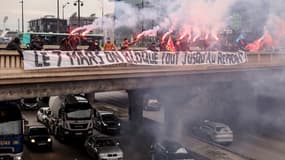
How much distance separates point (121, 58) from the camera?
1738 centimetres

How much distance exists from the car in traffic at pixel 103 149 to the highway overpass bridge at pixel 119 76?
339 cm

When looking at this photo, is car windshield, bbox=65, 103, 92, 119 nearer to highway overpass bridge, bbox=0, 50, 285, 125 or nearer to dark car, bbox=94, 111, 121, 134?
dark car, bbox=94, 111, 121, 134

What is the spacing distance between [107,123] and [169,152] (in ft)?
32.8

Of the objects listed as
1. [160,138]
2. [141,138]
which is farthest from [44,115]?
[160,138]

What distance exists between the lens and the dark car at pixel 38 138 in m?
22.9

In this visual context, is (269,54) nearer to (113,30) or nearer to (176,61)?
(176,61)

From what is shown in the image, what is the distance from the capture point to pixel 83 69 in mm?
16281

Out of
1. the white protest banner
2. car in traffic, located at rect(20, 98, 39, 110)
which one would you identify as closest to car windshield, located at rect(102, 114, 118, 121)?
the white protest banner

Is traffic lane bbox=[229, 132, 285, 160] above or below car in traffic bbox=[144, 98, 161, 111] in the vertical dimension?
below

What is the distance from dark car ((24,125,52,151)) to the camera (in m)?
22.9

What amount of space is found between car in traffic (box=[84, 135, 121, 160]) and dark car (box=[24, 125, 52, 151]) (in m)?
2.59

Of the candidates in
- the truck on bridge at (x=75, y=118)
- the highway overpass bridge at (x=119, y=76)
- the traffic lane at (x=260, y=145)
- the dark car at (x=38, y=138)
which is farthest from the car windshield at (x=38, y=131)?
the traffic lane at (x=260, y=145)

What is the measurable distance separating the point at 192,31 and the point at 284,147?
8.64 metres

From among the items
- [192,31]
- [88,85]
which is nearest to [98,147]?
[88,85]
